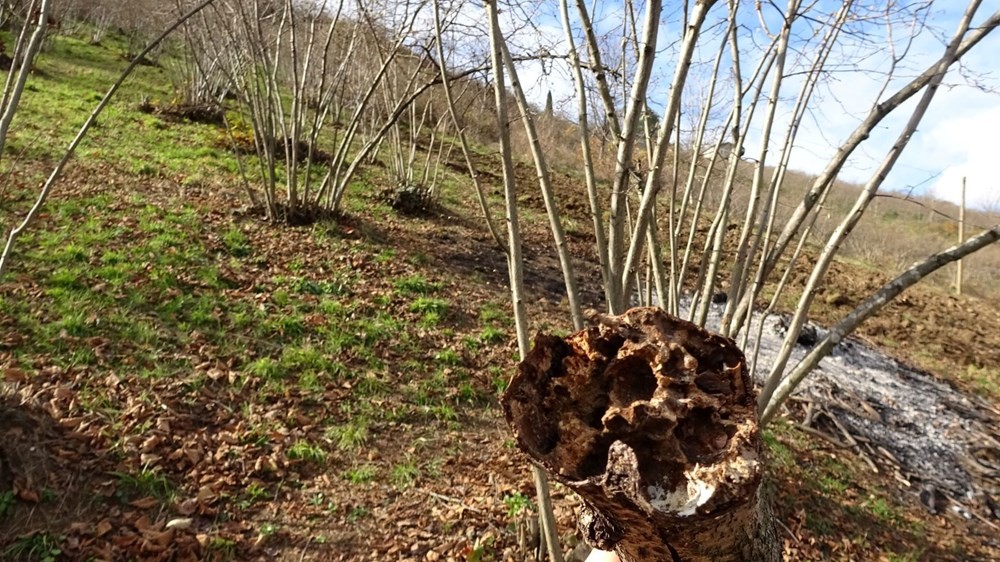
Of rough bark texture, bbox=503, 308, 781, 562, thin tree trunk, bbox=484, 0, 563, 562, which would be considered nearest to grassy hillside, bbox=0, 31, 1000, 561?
thin tree trunk, bbox=484, 0, 563, 562

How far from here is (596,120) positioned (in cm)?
432

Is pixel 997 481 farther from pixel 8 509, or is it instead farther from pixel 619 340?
pixel 8 509

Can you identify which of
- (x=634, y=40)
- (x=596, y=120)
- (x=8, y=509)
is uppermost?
(x=634, y=40)

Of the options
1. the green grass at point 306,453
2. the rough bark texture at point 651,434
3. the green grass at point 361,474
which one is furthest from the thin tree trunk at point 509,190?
the green grass at point 306,453

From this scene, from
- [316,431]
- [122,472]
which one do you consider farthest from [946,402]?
[122,472]

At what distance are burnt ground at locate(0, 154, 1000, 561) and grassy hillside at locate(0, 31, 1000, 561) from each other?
1cm

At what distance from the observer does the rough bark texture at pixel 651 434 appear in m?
1.06

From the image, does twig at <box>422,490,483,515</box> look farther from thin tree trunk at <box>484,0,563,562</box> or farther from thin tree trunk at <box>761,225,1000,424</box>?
thin tree trunk at <box>761,225,1000,424</box>

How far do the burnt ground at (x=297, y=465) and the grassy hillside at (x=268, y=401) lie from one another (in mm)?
14

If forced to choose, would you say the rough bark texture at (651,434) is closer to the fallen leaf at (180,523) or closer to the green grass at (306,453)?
the fallen leaf at (180,523)

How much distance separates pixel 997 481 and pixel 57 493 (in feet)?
25.0

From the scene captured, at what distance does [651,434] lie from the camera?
1.15m

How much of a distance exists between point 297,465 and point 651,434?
317 centimetres

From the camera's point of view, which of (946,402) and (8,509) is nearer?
(8,509)
